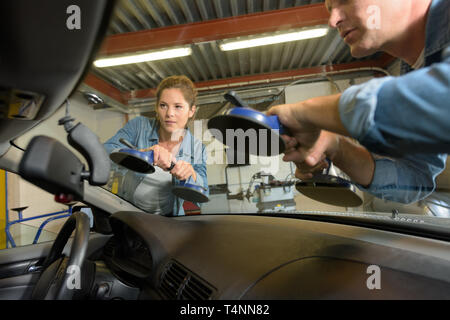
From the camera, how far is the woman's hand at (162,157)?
102 centimetres

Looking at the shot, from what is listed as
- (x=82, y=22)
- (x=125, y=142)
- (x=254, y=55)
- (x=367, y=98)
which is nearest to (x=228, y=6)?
(x=254, y=55)

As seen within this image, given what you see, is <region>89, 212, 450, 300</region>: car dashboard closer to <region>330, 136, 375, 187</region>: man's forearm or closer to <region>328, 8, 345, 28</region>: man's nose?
<region>330, 136, 375, 187</region>: man's forearm

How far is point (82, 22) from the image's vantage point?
48 cm

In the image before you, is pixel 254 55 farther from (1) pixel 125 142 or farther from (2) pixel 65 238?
(2) pixel 65 238

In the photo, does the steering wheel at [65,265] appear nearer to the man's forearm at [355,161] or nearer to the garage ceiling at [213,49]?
the garage ceiling at [213,49]

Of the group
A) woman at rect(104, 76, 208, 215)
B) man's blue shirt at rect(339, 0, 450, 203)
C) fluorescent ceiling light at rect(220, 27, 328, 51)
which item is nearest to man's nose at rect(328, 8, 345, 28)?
man's blue shirt at rect(339, 0, 450, 203)

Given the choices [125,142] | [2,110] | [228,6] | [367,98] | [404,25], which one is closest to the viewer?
[367,98]

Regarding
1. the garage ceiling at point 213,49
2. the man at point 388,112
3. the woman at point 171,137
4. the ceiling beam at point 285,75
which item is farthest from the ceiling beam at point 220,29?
the man at point 388,112

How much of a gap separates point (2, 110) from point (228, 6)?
1806 millimetres

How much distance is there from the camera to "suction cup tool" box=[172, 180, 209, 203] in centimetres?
118

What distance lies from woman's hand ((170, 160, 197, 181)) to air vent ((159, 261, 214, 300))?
0.36 m

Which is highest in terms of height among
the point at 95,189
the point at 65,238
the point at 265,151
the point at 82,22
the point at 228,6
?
the point at 228,6

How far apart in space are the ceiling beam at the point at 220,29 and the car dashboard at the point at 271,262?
2.86 ft

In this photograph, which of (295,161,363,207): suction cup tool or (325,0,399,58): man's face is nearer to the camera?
(325,0,399,58): man's face
